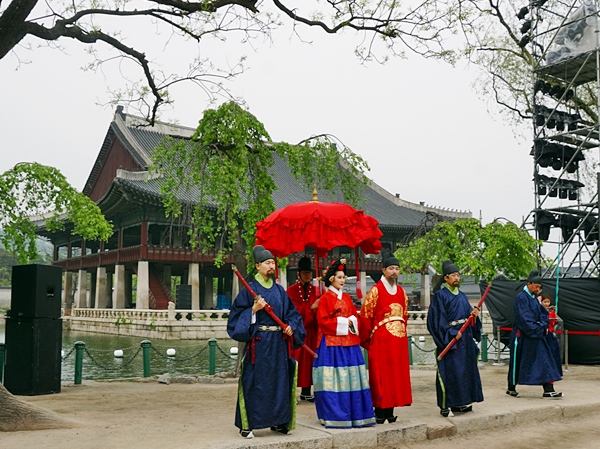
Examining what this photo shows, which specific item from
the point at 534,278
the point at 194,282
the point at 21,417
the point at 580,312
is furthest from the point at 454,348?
the point at 194,282

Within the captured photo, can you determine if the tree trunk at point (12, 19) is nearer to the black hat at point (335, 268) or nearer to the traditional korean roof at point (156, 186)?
the black hat at point (335, 268)

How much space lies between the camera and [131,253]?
3048cm

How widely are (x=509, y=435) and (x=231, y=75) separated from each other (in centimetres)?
651

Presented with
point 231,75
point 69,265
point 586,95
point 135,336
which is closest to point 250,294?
point 231,75

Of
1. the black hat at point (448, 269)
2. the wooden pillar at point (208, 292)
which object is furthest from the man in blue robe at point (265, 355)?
the wooden pillar at point (208, 292)

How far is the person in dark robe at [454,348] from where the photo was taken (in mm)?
6633

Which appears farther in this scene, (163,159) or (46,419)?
(163,159)

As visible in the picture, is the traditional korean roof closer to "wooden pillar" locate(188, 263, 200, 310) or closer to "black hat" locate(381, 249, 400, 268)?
"wooden pillar" locate(188, 263, 200, 310)

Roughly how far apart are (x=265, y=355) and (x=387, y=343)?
1337 mm

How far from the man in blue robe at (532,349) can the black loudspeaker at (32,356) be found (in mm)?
6272

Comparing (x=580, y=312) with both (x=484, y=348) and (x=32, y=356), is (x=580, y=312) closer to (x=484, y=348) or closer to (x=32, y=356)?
(x=484, y=348)

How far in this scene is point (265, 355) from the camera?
5.45 m

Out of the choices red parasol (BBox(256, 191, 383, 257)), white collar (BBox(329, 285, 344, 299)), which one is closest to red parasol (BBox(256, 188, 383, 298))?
red parasol (BBox(256, 191, 383, 257))

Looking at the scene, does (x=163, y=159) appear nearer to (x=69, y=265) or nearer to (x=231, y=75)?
(x=231, y=75)
